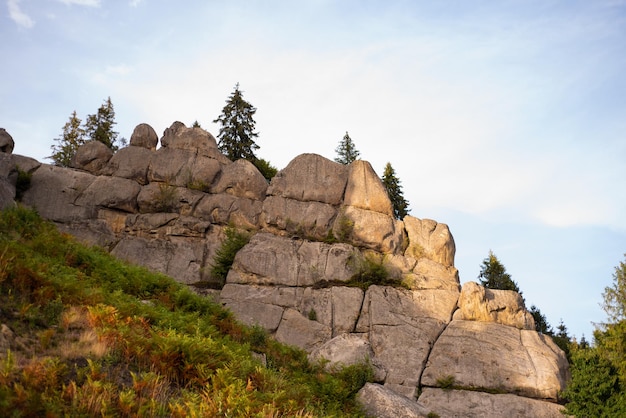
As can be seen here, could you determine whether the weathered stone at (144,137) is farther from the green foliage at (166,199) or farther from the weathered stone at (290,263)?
the weathered stone at (290,263)

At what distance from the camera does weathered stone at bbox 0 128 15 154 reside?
41.9m

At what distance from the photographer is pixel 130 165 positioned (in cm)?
4472

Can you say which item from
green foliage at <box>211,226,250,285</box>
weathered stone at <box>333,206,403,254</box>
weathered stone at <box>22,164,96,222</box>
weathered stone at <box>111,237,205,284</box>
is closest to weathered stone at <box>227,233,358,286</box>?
green foliage at <box>211,226,250,285</box>

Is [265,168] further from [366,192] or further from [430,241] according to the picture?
[430,241]

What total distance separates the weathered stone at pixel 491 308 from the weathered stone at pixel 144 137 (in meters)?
29.5

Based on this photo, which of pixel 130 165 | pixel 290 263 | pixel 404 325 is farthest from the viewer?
pixel 130 165

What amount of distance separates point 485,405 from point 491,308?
7.28m

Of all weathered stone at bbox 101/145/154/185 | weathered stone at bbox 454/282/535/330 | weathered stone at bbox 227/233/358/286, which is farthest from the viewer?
weathered stone at bbox 101/145/154/185

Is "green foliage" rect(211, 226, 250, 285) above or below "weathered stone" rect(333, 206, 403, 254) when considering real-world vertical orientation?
below

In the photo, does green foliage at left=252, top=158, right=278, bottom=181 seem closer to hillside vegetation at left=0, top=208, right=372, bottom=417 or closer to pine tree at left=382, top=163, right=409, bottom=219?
pine tree at left=382, top=163, right=409, bottom=219

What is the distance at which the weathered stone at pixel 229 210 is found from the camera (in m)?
42.0

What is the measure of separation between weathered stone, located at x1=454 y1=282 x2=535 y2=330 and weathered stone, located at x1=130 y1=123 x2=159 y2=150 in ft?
96.7

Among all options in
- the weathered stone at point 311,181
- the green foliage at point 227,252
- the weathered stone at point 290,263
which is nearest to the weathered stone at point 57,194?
the green foliage at point 227,252

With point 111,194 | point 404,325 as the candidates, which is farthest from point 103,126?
point 404,325
